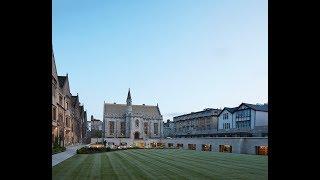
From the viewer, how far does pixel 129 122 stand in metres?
135

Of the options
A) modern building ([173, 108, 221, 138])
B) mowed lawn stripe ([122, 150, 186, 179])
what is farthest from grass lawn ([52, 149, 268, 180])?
modern building ([173, 108, 221, 138])

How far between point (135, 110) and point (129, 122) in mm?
10896

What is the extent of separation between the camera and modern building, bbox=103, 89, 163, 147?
135 metres

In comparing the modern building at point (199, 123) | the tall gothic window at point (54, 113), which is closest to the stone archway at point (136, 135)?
the modern building at point (199, 123)

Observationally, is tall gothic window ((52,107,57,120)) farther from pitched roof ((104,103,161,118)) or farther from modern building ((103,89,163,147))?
pitched roof ((104,103,161,118))

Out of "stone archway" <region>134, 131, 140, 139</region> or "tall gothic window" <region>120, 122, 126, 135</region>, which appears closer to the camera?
"stone archway" <region>134, 131, 140, 139</region>

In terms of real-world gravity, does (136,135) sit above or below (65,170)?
below

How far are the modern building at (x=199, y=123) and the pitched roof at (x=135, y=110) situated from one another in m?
13.1

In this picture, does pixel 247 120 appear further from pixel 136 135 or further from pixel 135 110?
pixel 135 110

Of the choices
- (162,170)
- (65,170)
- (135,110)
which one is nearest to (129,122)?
(135,110)

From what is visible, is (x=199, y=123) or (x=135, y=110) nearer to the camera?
(x=199, y=123)
